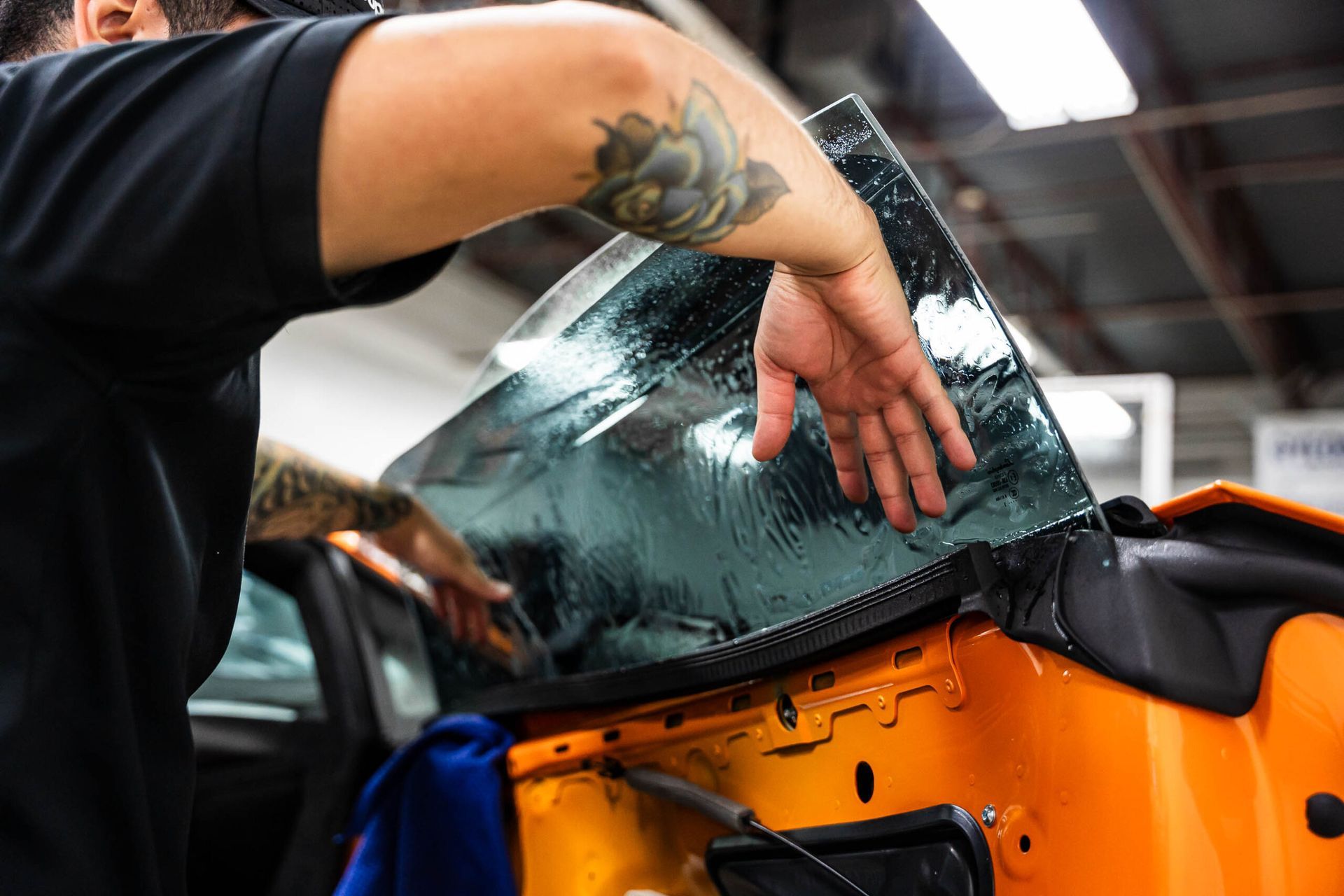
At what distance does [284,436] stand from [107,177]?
7.58m

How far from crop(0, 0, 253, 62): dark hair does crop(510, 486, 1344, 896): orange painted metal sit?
2.79ft

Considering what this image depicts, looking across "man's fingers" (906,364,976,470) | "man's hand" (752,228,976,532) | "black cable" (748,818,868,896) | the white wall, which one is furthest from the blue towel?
the white wall

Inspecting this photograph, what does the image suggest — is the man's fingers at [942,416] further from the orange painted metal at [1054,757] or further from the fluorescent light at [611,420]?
the fluorescent light at [611,420]

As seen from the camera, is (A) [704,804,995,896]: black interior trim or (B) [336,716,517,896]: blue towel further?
(B) [336,716,517,896]: blue towel

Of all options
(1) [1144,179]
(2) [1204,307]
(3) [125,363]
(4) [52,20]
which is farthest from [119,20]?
(2) [1204,307]

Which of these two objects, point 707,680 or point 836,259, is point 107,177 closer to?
point 836,259

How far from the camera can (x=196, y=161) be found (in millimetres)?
634

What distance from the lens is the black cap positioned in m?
0.92

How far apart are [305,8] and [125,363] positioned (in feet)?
1.35

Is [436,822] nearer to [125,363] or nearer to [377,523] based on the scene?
[377,523]

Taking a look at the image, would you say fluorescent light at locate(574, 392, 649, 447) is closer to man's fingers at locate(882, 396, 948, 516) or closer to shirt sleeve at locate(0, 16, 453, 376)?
man's fingers at locate(882, 396, 948, 516)

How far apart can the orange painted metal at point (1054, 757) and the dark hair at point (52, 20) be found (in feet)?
2.79

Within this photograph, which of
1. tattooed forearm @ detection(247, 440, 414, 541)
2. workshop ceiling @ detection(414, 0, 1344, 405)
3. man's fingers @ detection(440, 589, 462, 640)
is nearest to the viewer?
tattooed forearm @ detection(247, 440, 414, 541)

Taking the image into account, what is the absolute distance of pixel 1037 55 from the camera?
4465 mm
